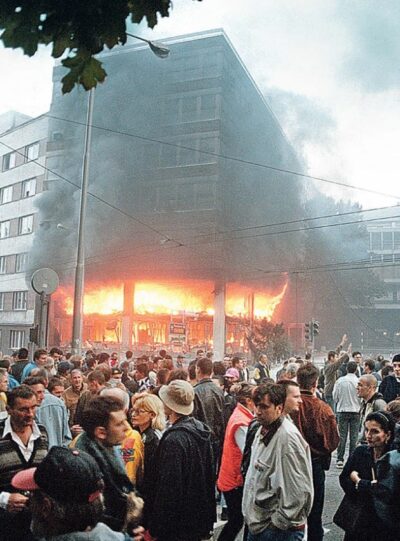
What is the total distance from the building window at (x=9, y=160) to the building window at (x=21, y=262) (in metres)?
7.27

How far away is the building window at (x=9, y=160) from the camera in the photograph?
141 ft

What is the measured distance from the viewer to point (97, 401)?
336cm

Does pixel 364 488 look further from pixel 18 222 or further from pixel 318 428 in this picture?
pixel 18 222

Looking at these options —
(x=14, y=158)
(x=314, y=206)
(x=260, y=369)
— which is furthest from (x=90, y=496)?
(x=314, y=206)

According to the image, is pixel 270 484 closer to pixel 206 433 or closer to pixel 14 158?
pixel 206 433

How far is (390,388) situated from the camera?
877 cm

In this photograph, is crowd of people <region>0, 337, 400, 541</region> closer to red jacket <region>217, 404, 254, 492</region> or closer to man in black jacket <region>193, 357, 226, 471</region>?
red jacket <region>217, 404, 254, 492</region>

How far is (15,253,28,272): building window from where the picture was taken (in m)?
39.8

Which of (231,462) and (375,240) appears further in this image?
(375,240)

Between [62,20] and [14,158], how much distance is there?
43492mm

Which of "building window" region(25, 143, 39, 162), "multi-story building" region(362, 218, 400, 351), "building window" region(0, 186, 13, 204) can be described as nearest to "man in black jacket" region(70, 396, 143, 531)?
"building window" region(25, 143, 39, 162)

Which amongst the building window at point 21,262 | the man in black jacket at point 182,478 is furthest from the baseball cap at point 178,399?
the building window at point 21,262

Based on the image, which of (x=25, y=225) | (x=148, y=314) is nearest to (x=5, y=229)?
(x=25, y=225)

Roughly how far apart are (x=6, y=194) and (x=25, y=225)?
4.00 m
